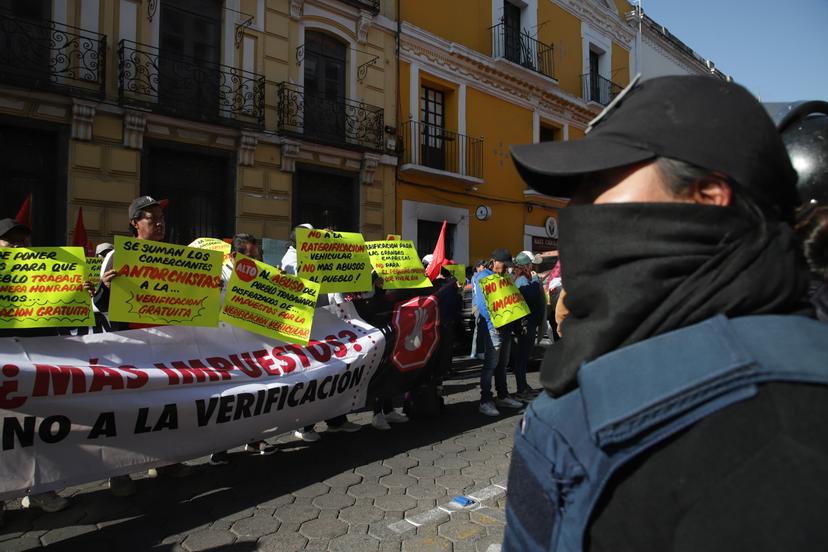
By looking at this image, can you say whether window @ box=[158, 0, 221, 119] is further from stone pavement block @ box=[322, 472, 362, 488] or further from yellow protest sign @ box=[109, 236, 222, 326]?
stone pavement block @ box=[322, 472, 362, 488]

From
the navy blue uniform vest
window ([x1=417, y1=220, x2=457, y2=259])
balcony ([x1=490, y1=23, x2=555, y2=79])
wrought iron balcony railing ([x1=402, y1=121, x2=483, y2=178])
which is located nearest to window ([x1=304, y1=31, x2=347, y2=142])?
wrought iron balcony railing ([x1=402, y1=121, x2=483, y2=178])

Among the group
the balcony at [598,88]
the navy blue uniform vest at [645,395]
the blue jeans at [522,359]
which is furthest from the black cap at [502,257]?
the balcony at [598,88]

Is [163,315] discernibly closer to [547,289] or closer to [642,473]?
[642,473]

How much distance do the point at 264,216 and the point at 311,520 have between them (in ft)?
29.6

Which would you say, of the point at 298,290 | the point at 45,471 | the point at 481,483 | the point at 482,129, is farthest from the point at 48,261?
the point at 482,129

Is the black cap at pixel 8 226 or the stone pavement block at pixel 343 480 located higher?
the black cap at pixel 8 226

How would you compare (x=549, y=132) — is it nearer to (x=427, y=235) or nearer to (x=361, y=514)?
(x=427, y=235)

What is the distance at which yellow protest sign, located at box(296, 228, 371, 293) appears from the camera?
519 cm

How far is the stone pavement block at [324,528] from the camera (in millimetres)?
3396

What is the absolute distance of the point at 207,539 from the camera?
335 centimetres

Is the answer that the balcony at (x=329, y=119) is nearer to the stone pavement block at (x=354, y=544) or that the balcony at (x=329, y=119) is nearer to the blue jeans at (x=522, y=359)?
the blue jeans at (x=522, y=359)

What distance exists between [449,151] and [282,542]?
13.8 metres

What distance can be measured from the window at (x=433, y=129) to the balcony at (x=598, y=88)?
7293mm

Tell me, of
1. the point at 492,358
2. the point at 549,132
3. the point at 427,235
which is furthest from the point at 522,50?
the point at 492,358
